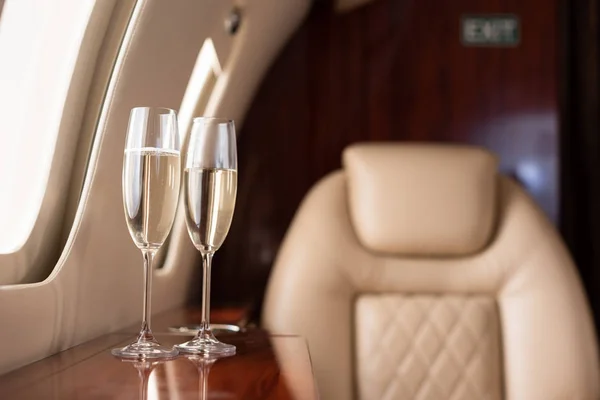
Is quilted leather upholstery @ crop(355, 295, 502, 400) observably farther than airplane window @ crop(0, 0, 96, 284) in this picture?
Yes

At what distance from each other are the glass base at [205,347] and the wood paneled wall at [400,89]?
4.01 feet

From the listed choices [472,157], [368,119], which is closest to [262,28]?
[368,119]

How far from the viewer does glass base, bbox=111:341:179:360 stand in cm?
84

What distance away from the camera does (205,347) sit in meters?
0.90

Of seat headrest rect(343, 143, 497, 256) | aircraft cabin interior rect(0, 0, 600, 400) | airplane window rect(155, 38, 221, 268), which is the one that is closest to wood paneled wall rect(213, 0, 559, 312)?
aircraft cabin interior rect(0, 0, 600, 400)

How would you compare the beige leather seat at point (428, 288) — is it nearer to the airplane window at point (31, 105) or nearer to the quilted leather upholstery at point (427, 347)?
the quilted leather upholstery at point (427, 347)

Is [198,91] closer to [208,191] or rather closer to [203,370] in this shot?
[208,191]

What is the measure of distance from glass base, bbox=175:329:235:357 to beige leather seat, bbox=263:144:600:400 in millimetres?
582

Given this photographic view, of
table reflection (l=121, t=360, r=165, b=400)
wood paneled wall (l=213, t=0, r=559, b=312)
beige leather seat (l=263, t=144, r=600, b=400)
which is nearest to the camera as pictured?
table reflection (l=121, t=360, r=165, b=400)

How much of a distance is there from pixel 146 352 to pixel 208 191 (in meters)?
0.22

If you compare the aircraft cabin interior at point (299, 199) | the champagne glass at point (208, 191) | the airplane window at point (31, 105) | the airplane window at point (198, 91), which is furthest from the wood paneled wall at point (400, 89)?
the champagne glass at point (208, 191)

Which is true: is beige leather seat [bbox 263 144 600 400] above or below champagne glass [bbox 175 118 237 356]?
below

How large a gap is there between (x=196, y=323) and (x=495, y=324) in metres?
0.69

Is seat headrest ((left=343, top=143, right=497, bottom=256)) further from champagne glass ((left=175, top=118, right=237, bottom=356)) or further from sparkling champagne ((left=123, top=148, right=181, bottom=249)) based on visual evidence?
sparkling champagne ((left=123, top=148, right=181, bottom=249))
